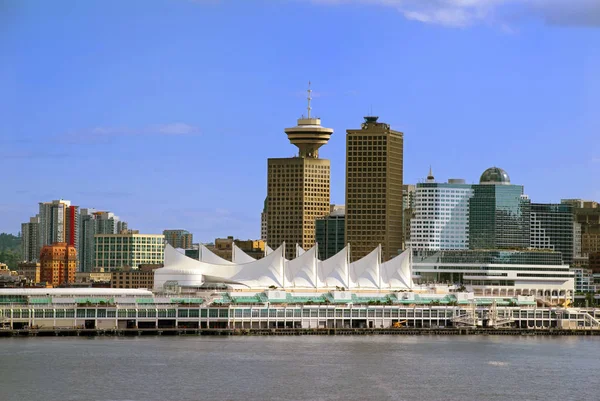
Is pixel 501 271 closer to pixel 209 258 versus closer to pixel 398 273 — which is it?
pixel 398 273

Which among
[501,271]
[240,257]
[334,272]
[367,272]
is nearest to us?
[334,272]

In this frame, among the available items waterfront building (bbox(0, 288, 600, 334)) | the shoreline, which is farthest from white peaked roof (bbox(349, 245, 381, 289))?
the shoreline

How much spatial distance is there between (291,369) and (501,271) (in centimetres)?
8719

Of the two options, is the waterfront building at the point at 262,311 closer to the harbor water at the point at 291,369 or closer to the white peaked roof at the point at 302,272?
the white peaked roof at the point at 302,272

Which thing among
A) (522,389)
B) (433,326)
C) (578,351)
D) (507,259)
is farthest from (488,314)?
(522,389)

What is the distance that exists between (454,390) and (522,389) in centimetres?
432

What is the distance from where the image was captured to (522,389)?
3693 inches

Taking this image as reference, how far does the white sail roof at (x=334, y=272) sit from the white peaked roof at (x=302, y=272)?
114 cm

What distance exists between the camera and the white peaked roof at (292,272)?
154125 mm

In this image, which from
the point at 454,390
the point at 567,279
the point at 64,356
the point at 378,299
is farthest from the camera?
the point at 567,279

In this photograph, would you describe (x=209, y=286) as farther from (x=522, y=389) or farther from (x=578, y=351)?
(x=522, y=389)

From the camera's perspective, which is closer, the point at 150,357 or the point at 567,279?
the point at 150,357

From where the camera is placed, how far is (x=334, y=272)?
161625mm

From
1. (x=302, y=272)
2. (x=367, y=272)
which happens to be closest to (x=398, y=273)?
(x=367, y=272)
